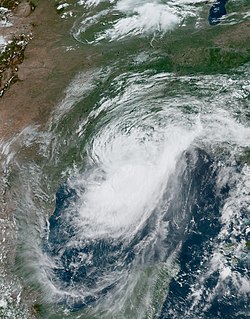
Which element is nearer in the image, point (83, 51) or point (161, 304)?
point (161, 304)

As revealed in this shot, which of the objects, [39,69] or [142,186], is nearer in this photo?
[142,186]


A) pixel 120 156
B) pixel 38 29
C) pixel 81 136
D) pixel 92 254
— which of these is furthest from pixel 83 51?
pixel 92 254

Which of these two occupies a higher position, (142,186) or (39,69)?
(39,69)

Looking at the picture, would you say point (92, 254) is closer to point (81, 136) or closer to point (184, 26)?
point (81, 136)

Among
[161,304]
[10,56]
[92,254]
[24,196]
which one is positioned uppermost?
[10,56]

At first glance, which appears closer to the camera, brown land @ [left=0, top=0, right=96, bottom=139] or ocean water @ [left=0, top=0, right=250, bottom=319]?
ocean water @ [left=0, top=0, right=250, bottom=319]

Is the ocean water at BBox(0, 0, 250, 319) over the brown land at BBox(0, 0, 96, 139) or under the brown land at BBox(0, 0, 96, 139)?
under

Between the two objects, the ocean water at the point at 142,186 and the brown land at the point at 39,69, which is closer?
the ocean water at the point at 142,186

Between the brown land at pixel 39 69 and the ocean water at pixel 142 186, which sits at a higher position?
the brown land at pixel 39 69
